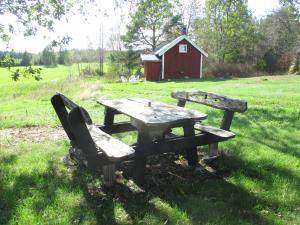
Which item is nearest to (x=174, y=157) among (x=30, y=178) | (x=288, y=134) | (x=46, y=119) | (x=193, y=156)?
(x=193, y=156)

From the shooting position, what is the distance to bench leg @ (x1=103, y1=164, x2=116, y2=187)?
3602mm

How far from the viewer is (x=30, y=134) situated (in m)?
6.49

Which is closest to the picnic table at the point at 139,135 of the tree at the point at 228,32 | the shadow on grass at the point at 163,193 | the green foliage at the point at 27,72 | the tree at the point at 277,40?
the shadow on grass at the point at 163,193

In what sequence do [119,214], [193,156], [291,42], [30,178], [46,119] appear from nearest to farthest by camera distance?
[119,214], [30,178], [193,156], [46,119], [291,42]

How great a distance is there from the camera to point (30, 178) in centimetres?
392

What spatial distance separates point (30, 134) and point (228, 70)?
95.7 feet

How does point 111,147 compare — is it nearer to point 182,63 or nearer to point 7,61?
point 7,61

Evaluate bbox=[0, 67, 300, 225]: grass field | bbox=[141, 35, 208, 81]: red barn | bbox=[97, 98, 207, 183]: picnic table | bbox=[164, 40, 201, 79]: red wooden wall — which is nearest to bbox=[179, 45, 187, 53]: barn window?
bbox=[141, 35, 208, 81]: red barn

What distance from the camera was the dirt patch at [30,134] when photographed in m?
6.03

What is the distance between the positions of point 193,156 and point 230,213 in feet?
4.59

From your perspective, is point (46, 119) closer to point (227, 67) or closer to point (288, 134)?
point (288, 134)

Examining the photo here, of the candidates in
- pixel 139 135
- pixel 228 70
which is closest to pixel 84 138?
pixel 139 135

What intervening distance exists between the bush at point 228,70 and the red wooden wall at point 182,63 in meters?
2.02

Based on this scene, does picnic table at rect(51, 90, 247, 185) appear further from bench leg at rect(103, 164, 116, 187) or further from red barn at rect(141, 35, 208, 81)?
red barn at rect(141, 35, 208, 81)
